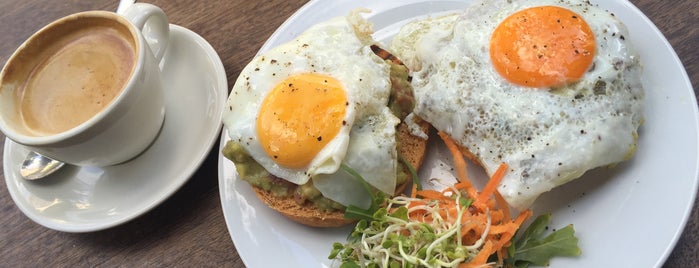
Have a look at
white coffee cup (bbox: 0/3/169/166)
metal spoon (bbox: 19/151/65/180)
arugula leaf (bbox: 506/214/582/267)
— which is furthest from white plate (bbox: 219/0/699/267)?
metal spoon (bbox: 19/151/65/180)

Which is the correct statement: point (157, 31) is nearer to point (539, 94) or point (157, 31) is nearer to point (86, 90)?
point (86, 90)

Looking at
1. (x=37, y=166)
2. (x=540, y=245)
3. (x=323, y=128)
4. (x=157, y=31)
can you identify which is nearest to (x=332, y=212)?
(x=323, y=128)

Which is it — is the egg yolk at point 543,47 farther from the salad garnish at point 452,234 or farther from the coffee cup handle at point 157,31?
the coffee cup handle at point 157,31

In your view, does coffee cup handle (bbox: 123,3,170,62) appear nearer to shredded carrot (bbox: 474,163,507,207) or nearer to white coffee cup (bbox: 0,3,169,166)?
white coffee cup (bbox: 0,3,169,166)

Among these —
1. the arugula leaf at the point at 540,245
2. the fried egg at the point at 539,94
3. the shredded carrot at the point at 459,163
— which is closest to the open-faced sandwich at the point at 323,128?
the shredded carrot at the point at 459,163

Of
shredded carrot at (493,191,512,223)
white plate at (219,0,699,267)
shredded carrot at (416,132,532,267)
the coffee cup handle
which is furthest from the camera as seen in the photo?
the coffee cup handle
